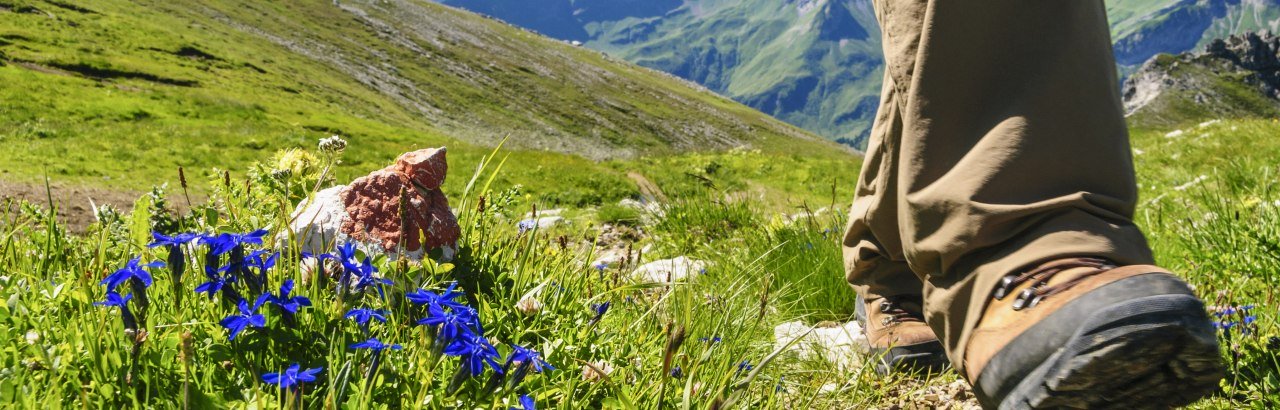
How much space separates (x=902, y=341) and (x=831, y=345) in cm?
41

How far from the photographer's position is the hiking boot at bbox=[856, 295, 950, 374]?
2910 millimetres

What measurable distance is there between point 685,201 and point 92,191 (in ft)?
36.3

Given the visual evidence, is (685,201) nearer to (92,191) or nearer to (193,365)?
(193,365)

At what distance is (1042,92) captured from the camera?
7.11 feet

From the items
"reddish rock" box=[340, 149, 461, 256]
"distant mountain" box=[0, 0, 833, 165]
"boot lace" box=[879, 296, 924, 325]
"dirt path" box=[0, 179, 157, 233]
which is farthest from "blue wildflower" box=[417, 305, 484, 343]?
"distant mountain" box=[0, 0, 833, 165]

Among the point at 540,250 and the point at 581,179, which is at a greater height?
the point at 540,250

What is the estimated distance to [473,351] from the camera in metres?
1.38

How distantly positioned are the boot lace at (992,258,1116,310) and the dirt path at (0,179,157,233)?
361 inches

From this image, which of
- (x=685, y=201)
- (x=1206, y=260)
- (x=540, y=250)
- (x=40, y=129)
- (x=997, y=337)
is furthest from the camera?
(x=40, y=129)

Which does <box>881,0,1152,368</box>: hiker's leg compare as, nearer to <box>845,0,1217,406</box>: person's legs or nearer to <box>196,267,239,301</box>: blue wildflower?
<box>845,0,1217,406</box>: person's legs

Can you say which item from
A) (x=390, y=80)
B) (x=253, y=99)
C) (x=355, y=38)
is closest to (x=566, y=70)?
(x=355, y=38)

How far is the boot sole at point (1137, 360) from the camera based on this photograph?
1.66m

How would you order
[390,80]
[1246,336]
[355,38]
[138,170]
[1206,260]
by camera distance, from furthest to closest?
[355,38], [390,80], [138,170], [1206,260], [1246,336]

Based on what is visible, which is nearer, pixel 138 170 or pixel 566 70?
pixel 138 170
